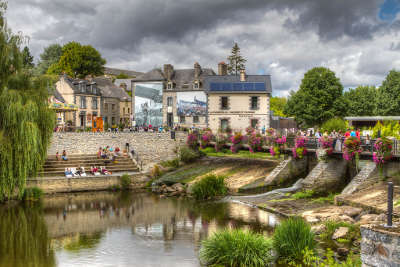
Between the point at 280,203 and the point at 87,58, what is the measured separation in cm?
4544

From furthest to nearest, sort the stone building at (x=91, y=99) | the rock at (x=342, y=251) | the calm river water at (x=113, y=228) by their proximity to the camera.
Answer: the stone building at (x=91, y=99) → the calm river water at (x=113, y=228) → the rock at (x=342, y=251)

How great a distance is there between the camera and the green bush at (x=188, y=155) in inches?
1235

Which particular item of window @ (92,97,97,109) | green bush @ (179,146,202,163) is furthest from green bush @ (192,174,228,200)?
window @ (92,97,97,109)

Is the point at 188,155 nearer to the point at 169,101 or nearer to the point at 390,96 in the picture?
the point at 169,101

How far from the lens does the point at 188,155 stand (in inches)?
1233

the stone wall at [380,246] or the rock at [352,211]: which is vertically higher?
the stone wall at [380,246]

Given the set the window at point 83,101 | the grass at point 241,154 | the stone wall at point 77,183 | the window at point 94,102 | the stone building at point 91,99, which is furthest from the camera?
the window at point 94,102

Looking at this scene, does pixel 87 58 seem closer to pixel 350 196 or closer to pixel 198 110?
pixel 198 110

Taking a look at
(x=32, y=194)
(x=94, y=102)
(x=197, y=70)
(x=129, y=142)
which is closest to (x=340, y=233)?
(x=32, y=194)

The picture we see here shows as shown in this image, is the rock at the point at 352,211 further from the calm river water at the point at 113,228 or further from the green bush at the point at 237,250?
the green bush at the point at 237,250

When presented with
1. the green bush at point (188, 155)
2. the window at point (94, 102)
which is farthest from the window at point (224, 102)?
the window at point (94, 102)

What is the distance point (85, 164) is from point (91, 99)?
68.4 feet

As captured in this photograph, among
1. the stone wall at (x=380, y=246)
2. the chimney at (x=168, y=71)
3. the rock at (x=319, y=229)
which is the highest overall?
the chimney at (x=168, y=71)

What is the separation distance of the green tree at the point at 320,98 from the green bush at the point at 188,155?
17.1m
